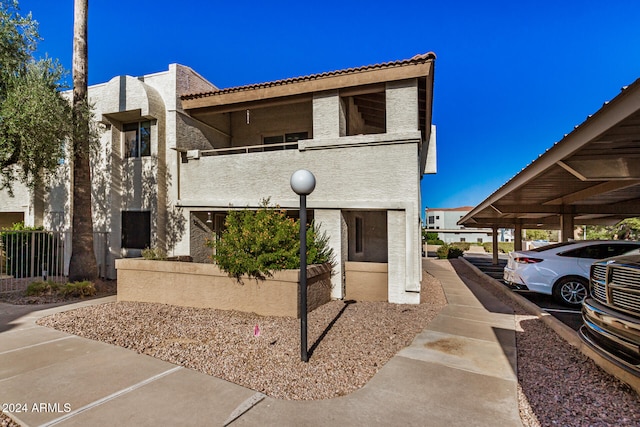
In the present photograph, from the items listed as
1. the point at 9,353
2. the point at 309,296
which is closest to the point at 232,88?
the point at 309,296

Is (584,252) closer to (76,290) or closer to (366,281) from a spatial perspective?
(366,281)

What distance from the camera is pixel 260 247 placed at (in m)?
7.47

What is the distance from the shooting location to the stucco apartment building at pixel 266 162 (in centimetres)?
853

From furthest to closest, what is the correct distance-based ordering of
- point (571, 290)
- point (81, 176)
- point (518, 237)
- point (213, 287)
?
1. point (518, 237)
2. point (81, 176)
3. point (571, 290)
4. point (213, 287)

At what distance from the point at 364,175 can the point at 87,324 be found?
6830mm

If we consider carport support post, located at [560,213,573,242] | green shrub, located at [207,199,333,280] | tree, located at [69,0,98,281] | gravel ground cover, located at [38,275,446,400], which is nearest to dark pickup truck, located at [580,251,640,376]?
gravel ground cover, located at [38,275,446,400]

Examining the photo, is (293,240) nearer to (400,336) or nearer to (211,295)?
(211,295)

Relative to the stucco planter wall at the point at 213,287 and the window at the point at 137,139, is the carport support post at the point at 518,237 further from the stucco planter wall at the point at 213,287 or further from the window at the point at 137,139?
the window at the point at 137,139

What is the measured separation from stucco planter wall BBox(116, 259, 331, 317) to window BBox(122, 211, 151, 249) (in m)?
2.71

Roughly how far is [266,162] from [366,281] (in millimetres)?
4398

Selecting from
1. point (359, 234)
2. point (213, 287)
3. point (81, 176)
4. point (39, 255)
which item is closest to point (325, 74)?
point (359, 234)

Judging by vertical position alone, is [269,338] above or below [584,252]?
below

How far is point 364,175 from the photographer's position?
8758 millimetres

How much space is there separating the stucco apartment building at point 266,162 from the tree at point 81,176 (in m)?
1.33
